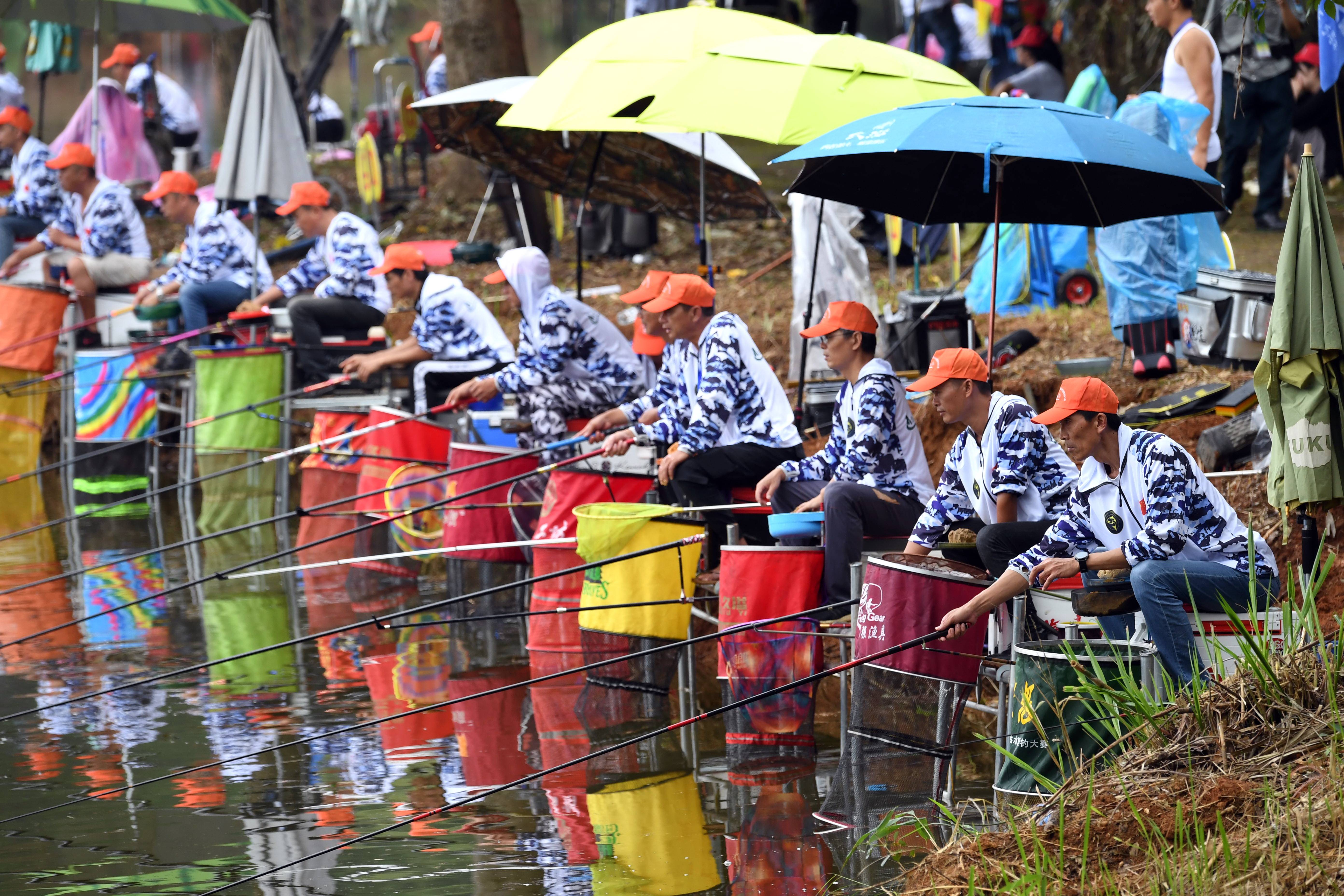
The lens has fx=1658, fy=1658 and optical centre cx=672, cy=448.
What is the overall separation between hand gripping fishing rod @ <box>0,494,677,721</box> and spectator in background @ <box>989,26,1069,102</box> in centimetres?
623

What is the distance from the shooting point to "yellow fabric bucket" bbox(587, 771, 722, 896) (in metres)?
5.40

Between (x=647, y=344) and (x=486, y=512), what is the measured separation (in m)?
1.50

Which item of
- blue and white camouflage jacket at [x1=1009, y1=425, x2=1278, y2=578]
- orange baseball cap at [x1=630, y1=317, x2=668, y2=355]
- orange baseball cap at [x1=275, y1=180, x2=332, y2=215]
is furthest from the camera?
orange baseball cap at [x1=275, y1=180, x2=332, y2=215]

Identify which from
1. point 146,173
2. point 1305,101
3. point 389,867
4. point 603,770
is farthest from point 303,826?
point 146,173

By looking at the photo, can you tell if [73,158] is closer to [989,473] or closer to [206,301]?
[206,301]

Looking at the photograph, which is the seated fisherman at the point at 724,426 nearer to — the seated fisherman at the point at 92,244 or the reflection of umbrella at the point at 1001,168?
the reflection of umbrella at the point at 1001,168

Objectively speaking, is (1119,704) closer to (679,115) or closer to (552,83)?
(679,115)

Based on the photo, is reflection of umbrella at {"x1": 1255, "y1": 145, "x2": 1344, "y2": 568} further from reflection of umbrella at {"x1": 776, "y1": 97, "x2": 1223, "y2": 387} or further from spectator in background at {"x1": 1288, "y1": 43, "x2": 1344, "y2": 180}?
spectator in background at {"x1": 1288, "y1": 43, "x2": 1344, "y2": 180}

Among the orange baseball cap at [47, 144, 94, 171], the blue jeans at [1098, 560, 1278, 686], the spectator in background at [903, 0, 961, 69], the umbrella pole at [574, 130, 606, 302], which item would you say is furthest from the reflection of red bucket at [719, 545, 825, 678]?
the spectator in background at [903, 0, 961, 69]

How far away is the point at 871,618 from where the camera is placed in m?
5.96

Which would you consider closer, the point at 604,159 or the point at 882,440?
the point at 882,440

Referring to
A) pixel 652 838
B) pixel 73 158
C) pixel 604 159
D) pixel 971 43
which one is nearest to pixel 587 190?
pixel 604 159

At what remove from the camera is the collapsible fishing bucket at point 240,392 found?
480 inches

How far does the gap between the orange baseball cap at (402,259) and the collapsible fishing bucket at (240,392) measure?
65.6 inches
